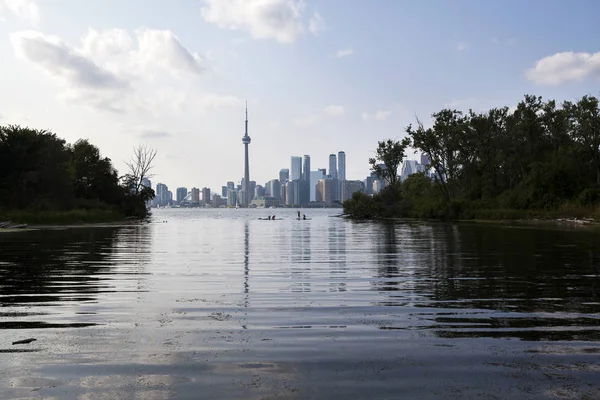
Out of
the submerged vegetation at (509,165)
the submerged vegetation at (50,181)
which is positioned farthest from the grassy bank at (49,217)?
the submerged vegetation at (509,165)

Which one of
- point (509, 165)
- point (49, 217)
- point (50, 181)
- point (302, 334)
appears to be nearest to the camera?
point (302, 334)

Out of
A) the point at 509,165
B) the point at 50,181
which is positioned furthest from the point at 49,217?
the point at 509,165

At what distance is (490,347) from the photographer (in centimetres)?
759

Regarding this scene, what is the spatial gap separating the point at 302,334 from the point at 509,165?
94.1 meters

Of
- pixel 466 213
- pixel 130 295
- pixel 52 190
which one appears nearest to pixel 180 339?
pixel 130 295

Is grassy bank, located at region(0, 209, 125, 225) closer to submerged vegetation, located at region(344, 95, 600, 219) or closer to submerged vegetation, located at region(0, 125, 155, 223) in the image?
submerged vegetation, located at region(0, 125, 155, 223)

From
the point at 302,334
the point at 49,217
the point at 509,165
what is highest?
the point at 509,165

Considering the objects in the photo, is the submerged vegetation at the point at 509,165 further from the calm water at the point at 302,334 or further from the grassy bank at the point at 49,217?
the calm water at the point at 302,334

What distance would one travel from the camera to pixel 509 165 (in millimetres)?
94125

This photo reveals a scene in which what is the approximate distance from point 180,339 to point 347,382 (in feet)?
10.6

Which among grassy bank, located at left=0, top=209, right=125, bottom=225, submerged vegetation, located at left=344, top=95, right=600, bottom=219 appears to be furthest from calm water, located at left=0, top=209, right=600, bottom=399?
submerged vegetation, located at left=344, top=95, right=600, bottom=219

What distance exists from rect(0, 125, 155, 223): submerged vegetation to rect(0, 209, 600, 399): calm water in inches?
1944

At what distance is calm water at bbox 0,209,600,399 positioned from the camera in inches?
235

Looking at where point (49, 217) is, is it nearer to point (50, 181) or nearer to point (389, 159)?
point (50, 181)
